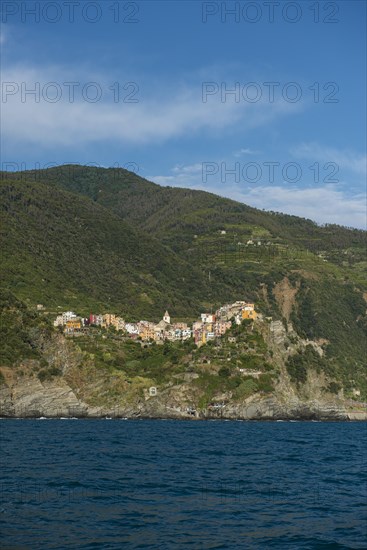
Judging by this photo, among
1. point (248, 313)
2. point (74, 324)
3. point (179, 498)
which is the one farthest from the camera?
point (74, 324)

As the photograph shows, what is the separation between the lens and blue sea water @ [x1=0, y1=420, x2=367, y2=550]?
2898 centimetres

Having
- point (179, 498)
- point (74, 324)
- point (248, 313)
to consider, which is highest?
point (248, 313)

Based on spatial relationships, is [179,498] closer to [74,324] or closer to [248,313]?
[248,313]

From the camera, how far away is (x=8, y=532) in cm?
2933

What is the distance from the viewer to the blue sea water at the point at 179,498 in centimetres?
2898

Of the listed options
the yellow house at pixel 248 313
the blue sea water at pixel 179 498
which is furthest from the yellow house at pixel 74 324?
the blue sea water at pixel 179 498

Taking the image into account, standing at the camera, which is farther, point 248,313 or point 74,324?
point 74,324

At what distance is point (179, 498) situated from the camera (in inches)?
1515

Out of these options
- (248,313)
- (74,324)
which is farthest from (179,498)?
(74,324)

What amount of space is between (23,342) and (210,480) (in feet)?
383

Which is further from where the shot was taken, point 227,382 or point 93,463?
point 227,382

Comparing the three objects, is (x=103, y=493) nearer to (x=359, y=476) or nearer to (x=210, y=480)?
(x=210, y=480)

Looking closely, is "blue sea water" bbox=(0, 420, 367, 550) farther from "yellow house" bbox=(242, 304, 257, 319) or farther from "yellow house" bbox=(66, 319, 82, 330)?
"yellow house" bbox=(66, 319, 82, 330)

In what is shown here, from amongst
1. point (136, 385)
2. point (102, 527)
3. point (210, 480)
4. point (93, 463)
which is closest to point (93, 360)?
point (136, 385)
